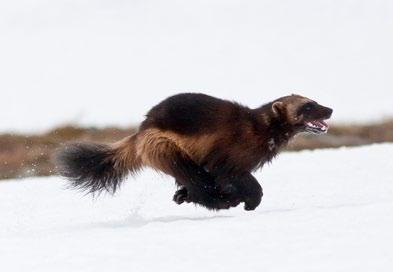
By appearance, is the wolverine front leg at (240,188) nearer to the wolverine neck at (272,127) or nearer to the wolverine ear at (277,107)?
the wolverine neck at (272,127)

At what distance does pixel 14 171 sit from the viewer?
15180mm

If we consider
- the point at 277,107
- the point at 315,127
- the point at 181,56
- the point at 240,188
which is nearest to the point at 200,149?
the point at 240,188

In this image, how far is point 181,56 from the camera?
73.9 feet

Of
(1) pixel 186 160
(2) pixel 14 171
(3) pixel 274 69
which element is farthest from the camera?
(3) pixel 274 69

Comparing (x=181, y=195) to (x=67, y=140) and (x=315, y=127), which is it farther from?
(x=67, y=140)

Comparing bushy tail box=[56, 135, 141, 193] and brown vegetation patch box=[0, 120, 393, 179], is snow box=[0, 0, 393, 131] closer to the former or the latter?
brown vegetation patch box=[0, 120, 393, 179]

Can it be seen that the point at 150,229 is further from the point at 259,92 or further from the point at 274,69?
the point at 274,69

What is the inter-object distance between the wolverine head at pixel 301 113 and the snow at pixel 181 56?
8.56 m

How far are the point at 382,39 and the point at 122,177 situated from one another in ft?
51.0

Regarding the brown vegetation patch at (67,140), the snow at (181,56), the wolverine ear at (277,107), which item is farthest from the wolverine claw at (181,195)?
the snow at (181,56)

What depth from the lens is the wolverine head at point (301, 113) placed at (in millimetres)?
8477

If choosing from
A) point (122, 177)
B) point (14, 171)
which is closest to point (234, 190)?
point (122, 177)

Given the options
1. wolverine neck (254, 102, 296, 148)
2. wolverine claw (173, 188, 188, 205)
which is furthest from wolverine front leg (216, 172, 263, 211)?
wolverine claw (173, 188, 188, 205)

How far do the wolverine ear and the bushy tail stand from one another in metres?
1.16
